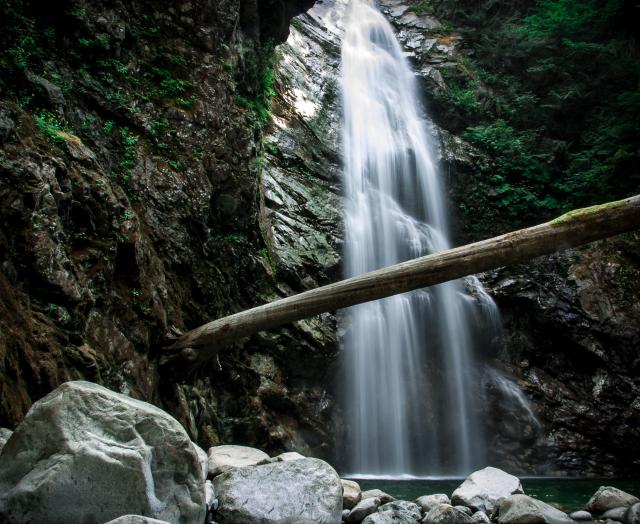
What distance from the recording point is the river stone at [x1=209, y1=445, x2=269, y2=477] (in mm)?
4277

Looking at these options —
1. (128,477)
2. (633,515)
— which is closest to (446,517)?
(633,515)

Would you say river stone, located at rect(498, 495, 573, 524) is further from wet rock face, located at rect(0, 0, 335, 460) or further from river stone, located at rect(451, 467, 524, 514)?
wet rock face, located at rect(0, 0, 335, 460)

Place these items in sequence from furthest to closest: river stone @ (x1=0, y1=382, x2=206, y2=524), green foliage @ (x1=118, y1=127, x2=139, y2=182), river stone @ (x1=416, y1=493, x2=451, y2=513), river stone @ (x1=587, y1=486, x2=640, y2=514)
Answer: green foliage @ (x1=118, y1=127, x2=139, y2=182) < river stone @ (x1=587, y1=486, x2=640, y2=514) < river stone @ (x1=416, y1=493, x2=451, y2=513) < river stone @ (x1=0, y1=382, x2=206, y2=524)

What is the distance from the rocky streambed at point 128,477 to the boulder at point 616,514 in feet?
4.25

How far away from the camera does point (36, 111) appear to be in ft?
15.7

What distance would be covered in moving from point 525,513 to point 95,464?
3249 mm

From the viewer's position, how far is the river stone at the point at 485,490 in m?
4.45

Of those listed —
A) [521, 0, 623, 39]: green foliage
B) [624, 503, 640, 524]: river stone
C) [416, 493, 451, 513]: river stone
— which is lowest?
[624, 503, 640, 524]: river stone

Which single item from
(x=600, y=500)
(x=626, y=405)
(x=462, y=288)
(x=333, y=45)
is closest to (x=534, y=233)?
(x=600, y=500)

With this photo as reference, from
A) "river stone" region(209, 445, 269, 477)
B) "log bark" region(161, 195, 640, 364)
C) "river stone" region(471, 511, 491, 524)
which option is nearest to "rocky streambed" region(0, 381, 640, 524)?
"river stone" region(471, 511, 491, 524)

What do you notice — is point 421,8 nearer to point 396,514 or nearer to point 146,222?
point 146,222

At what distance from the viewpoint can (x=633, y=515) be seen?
14.1 ft

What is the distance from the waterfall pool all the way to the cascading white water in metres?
1.05

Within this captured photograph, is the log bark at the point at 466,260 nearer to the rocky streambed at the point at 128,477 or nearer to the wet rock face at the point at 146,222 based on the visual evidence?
the wet rock face at the point at 146,222
